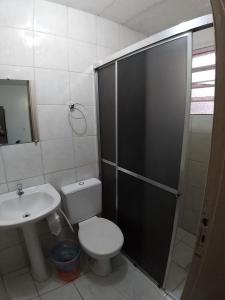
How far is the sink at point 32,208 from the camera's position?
1.41m

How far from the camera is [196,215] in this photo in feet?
6.73

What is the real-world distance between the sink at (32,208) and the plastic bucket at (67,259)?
0.13 m

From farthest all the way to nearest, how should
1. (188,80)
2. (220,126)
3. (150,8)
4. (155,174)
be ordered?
(150,8) < (155,174) < (188,80) < (220,126)

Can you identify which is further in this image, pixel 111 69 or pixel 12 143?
pixel 111 69

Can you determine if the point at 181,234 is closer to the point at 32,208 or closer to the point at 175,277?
the point at 175,277

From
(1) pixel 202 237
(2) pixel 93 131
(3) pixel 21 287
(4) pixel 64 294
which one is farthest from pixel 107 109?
(3) pixel 21 287

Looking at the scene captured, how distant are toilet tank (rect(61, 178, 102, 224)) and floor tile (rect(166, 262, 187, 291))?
0.88 m

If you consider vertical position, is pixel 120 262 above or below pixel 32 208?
below

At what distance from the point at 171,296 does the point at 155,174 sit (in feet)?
3.29

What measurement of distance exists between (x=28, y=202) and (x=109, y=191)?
792mm

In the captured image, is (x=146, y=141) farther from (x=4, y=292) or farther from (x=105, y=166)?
(x=4, y=292)

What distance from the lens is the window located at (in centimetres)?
167

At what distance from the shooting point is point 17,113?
148 centimetres

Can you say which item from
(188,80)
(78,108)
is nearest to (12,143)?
(78,108)
